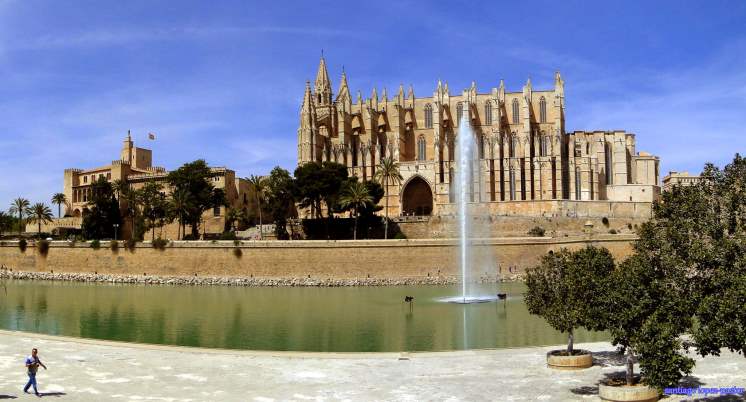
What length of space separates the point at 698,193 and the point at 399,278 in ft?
→ 112

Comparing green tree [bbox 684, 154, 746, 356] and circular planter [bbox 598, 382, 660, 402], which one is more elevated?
green tree [bbox 684, 154, 746, 356]

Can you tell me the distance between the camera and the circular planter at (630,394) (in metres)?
12.1

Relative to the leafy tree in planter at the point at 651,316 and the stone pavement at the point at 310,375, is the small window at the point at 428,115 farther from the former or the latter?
the leafy tree in planter at the point at 651,316

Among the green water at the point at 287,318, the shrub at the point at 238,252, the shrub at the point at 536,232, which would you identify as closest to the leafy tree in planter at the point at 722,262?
the green water at the point at 287,318

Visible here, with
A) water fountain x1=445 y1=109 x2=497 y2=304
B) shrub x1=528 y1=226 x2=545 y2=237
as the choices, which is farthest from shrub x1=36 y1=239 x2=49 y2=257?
shrub x1=528 y1=226 x2=545 y2=237

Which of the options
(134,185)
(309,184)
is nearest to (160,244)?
(309,184)

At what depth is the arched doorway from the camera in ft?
222

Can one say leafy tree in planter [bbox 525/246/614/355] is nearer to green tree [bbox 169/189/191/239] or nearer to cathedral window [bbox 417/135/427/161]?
green tree [bbox 169/189/191/239]

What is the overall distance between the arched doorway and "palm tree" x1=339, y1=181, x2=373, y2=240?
13053 millimetres

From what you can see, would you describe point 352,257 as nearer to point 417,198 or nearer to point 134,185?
point 417,198

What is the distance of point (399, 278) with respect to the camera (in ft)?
152

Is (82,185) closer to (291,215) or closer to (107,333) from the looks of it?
(291,215)

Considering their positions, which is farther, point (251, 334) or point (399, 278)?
point (399, 278)

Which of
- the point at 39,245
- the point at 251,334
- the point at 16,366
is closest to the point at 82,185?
the point at 39,245
